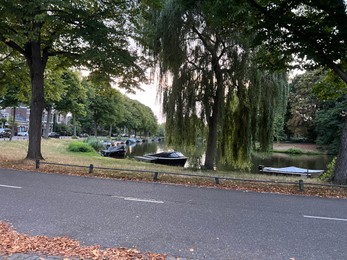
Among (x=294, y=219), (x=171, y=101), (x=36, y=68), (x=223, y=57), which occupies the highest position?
(x=223, y=57)

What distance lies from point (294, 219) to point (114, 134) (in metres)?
92.2

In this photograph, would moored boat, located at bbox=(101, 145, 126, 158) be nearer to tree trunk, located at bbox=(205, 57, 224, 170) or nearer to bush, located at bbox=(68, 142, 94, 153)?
bush, located at bbox=(68, 142, 94, 153)

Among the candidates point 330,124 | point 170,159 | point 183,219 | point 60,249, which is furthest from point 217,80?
point 330,124

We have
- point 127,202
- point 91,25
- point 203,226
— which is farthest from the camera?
point 91,25

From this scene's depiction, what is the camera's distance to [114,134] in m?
96.5

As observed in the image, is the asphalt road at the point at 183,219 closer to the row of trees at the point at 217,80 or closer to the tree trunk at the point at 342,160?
the tree trunk at the point at 342,160

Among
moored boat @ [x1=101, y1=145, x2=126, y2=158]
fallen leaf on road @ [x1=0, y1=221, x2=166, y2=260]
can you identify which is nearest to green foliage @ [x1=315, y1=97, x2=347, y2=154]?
moored boat @ [x1=101, y1=145, x2=126, y2=158]

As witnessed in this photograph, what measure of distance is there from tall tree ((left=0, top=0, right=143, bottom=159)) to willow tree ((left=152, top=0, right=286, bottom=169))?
6.47 feet

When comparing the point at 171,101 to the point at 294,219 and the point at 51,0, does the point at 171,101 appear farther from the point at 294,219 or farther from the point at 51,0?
the point at 294,219

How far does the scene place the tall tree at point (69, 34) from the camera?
39.2 feet

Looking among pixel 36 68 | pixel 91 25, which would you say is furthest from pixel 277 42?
pixel 36 68

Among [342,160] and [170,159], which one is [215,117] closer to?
[342,160]

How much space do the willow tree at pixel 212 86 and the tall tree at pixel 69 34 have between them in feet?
6.47

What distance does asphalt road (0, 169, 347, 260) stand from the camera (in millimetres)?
4871
